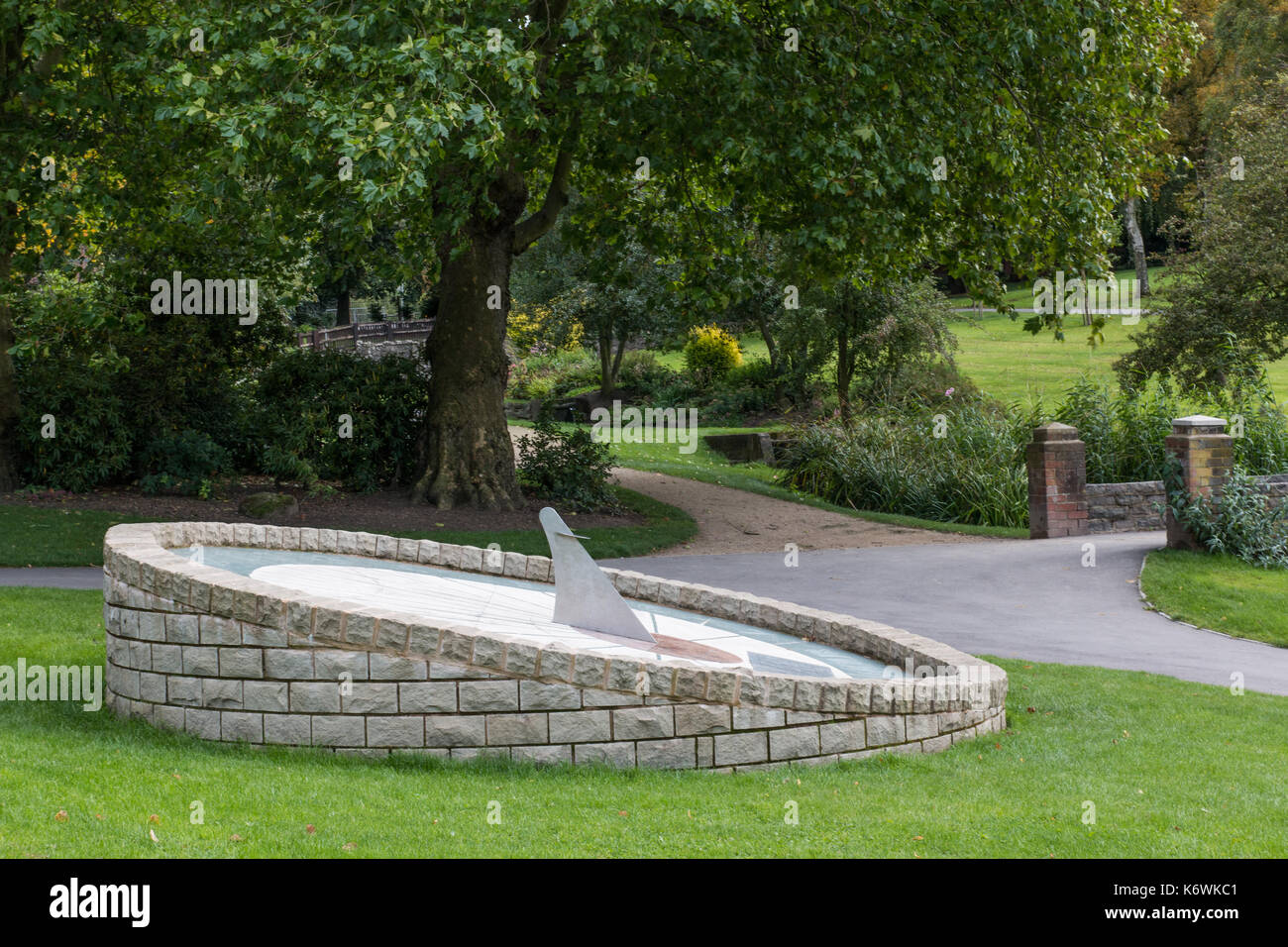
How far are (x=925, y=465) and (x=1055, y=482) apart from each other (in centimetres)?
388

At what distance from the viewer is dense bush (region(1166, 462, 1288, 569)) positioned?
14297 mm

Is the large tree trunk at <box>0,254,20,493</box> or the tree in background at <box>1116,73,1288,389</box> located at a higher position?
the tree in background at <box>1116,73,1288,389</box>

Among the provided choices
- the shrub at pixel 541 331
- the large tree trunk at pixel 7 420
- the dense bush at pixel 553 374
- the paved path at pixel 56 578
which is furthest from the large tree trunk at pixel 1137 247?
the paved path at pixel 56 578

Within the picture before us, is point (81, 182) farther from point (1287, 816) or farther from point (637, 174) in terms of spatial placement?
point (1287, 816)

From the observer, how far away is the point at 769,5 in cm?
1468

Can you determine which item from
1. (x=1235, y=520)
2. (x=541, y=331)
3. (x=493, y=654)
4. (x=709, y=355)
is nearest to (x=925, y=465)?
(x=1235, y=520)

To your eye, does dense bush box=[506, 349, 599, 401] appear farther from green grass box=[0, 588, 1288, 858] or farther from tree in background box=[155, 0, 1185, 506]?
green grass box=[0, 588, 1288, 858]

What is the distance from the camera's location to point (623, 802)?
17.9 feet

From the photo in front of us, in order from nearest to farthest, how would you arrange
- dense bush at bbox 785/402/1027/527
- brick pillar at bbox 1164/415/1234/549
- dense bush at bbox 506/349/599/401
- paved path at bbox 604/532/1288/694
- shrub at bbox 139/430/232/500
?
paved path at bbox 604/532/1288/694 → brick pillar at bbox 1164/415/1234/549 → shrub at bbox 139/430/232/500 → dense bush at bbox 785/402/1027/527 → dense bush at bbox 506/349/599/401

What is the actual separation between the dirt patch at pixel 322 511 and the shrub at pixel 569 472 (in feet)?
3.13

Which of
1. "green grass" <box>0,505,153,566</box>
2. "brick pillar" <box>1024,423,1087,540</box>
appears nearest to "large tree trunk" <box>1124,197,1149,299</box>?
"brick pillar" <box>1024,423,1087,540</box>

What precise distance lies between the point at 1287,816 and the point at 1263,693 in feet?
12.1

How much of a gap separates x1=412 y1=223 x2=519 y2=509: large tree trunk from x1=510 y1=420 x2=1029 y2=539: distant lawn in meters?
4.35

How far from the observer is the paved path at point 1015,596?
1052 centimetres
